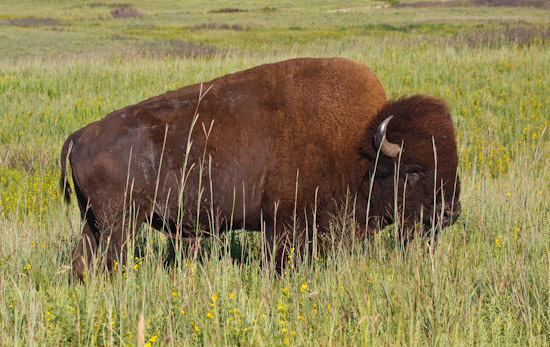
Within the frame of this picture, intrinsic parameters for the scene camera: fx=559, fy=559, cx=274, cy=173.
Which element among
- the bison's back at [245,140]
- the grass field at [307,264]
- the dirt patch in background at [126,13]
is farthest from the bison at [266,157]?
the dirt patch in background at [126,13]

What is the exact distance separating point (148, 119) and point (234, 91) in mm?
669

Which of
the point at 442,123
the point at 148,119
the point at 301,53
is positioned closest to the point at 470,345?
the point at 442,123

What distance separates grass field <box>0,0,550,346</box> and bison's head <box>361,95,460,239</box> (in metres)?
0.32

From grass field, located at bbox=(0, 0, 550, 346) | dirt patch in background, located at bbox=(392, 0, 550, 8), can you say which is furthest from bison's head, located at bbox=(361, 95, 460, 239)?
dirt patch in background, located at bbox=(392, 0, 550, 8)

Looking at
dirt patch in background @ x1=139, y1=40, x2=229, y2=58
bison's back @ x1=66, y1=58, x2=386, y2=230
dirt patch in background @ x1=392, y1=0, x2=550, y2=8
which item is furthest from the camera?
dirt patch in background @ x1=392, y1=0, x2=550, y2=8

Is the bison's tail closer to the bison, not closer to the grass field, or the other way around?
the bison

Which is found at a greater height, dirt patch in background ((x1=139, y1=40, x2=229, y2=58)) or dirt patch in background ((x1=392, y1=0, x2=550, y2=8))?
dirt patch in background ((x1=392, y1=0, x2=550, y2=8))

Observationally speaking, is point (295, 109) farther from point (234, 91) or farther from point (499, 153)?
point (499, 153)

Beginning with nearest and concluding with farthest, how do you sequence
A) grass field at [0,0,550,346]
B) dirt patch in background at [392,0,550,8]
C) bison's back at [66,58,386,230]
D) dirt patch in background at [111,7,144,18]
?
grass field at [0,0,550,346] → bison's back at [66,58,386,230] → dirt patch in background at [392,0,550,8] → dirt patch in background at [111,7,144,18]

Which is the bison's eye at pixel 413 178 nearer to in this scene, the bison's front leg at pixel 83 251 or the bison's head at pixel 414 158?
the bison's head at pixel 414 158

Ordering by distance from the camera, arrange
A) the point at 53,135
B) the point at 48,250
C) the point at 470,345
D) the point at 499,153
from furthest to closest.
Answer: the point at 53,135 < the point at 499,153 < the point at 48,250 < the point at 470,345

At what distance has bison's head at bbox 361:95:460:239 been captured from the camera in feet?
13.3

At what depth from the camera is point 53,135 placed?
8.91 metres

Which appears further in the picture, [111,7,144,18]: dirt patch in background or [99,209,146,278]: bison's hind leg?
[111,7,144,18]: dirt patch in background
